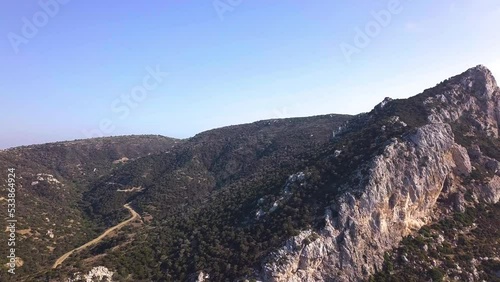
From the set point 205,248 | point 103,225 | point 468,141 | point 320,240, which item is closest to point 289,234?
point 320,240

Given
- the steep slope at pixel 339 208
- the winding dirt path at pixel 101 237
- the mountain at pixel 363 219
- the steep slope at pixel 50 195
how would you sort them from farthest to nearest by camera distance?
the steep slope at pixel 50 195 < the winding dirt path at pixel 101 237 < the mountain at pixel 363 219 < the steep slope at pixel 339 208

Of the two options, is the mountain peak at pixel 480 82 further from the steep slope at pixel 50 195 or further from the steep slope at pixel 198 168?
the steep slope at pixel 50 195

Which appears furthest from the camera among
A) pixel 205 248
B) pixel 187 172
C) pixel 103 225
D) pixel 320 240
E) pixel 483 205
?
pixel 187 172

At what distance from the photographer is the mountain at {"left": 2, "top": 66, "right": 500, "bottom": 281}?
6097 cm

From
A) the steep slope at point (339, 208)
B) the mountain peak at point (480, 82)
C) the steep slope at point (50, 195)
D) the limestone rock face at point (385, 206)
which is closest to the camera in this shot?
the limestone rock face at point (385, 206)

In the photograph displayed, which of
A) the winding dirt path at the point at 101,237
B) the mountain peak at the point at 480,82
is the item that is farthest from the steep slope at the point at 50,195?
the mountain peak at the point at 480,82

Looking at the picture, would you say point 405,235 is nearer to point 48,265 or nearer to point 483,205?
point 483,205

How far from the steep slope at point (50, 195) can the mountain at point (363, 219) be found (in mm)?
2377

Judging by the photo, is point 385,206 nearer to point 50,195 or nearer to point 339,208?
point 339,208

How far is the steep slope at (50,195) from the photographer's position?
274 feet

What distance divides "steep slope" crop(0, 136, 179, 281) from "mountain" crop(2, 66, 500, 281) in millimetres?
2377

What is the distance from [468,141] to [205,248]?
64.1 metres

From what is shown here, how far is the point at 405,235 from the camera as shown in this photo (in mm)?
67688

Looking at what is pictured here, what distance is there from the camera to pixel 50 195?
12500 cm
